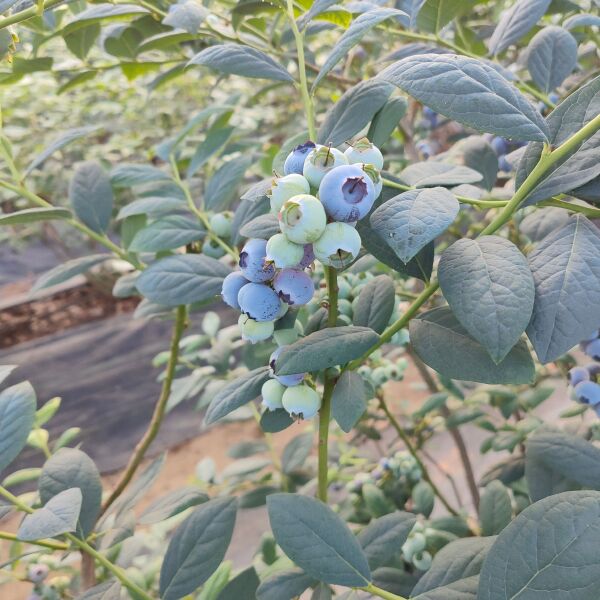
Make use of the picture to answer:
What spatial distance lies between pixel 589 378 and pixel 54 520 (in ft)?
1.88

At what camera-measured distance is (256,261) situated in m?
0.44

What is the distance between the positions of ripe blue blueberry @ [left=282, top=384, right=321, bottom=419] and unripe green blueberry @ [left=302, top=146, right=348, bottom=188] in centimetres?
18

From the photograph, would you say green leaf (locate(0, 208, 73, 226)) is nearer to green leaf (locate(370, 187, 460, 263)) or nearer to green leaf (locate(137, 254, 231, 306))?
green leaf (locate(137, 254, 231, 306))

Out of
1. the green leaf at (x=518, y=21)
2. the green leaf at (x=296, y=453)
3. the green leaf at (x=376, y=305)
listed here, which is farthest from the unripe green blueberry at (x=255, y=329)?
the green leaf at (x=296, y=453)

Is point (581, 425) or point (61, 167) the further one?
point (61, 167)

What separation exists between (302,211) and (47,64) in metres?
0.77

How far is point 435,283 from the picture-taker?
1.45ft

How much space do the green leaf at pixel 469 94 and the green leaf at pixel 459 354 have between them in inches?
5.7

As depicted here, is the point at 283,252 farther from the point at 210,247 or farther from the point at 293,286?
the point at 210,247

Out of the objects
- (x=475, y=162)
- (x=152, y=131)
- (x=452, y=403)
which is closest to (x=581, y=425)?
(x=475, y=162)

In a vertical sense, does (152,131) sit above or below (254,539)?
above

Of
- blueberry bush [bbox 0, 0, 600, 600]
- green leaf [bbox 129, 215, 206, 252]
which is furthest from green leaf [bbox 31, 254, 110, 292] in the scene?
green leaf [bbox 129, 215, 206, 252]

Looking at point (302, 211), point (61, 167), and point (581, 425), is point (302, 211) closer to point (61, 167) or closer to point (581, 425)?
point (581, 425)

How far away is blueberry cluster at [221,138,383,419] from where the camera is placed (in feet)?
1.23
